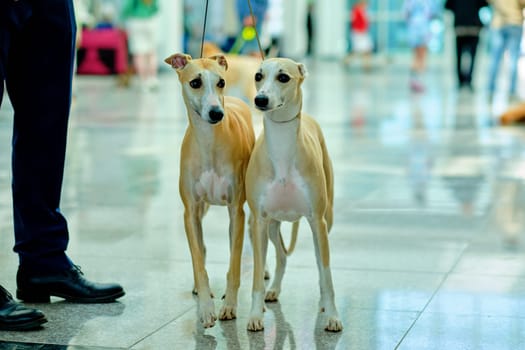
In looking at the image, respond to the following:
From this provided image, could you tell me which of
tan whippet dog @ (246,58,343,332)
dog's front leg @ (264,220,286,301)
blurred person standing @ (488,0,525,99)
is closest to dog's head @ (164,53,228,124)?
tan whippet dog @ (246,58,343,332)

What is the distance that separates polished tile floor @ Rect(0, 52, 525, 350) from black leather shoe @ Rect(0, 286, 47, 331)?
4 centimetres

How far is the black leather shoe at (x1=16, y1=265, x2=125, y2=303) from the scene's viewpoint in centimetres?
483

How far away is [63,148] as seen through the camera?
4828mm

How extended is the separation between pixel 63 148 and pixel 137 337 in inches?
41.6

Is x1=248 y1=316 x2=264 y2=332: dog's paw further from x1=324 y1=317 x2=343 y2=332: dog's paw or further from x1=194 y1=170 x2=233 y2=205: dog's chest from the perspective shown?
x1=194 y1=170 x2=233 y2=205: dog's chest

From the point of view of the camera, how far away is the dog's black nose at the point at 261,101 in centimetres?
411

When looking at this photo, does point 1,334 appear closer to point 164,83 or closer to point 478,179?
point 478,179

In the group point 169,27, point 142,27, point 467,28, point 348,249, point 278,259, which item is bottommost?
point 348,249

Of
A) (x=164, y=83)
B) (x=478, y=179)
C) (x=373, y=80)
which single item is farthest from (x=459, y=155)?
(x=373, y=80)

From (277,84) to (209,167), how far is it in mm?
589

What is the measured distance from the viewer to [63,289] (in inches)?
191

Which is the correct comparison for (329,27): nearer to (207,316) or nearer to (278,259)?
(278,259)

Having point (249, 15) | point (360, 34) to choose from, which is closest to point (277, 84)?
point (249, 15)

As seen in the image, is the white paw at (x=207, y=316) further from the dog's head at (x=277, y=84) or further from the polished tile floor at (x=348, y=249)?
the dog's head at (x=277, y=84)
